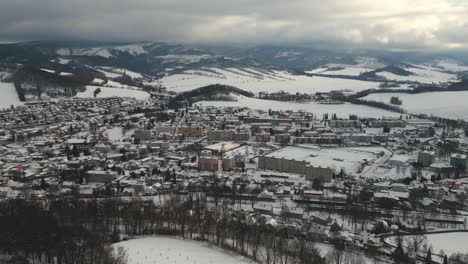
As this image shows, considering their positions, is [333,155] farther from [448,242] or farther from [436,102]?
[436,102]

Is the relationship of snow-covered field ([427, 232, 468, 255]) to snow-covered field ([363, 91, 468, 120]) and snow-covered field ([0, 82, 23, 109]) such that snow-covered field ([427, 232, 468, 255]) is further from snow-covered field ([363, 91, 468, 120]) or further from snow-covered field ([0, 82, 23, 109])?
snow-covered field ([0, 82, 23, 109])

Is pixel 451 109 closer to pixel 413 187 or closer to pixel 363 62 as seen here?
pixel 413 187

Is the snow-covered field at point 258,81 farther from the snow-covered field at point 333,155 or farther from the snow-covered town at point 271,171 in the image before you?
the snow-covered field at point 333,155

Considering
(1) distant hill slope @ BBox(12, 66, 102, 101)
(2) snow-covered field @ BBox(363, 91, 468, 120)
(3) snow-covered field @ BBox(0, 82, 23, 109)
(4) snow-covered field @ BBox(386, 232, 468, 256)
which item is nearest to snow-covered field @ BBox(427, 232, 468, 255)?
(4) snow-covered field @ BBox(386, 232, 468, 256)

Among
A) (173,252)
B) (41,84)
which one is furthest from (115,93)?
(173,252)

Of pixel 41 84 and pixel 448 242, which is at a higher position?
pixel 41 84

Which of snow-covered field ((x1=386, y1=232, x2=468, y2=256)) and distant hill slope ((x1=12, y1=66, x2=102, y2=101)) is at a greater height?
distant hill slope ((x1=12, y1=66, x2=102, y2=101))

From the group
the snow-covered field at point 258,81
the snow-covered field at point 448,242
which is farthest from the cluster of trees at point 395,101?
the snow-covered field at point 448,242

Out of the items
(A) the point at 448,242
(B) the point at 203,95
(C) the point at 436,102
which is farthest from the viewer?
(B) the point at 203,95
